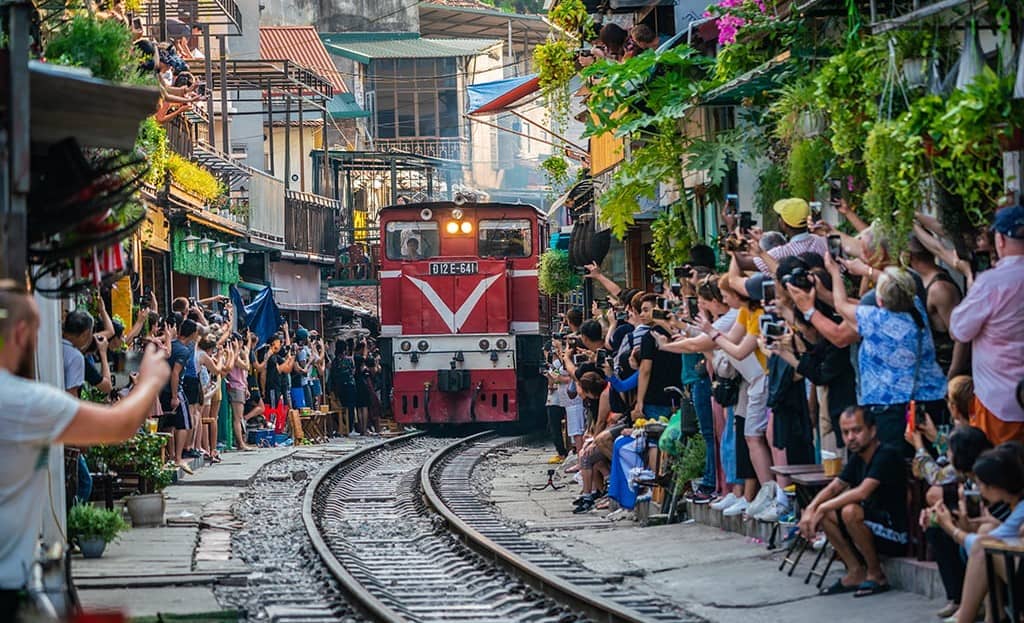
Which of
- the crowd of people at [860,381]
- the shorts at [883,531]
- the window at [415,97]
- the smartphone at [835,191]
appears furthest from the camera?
the window at [415,97]

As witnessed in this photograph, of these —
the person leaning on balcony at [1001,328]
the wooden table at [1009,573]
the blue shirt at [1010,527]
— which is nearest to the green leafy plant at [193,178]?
the person leaning on balcony at [1001,328]

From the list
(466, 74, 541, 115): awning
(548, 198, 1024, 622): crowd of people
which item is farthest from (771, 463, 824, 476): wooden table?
(466, 74, 541, 115): awning

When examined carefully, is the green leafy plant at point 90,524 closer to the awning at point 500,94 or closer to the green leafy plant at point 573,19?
the green leafy plant at point 573,19

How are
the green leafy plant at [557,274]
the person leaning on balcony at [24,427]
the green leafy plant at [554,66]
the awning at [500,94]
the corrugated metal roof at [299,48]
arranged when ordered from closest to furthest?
the person leaning on balcony at [24,427], the green leafy plant at [554,66], the awning at [500,94], the green leafy plant at [557,274], the corrugated metal roof at [299,48]

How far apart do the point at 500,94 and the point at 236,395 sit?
645 centimetres

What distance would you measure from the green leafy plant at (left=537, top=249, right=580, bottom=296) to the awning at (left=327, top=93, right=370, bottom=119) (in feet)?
65.3

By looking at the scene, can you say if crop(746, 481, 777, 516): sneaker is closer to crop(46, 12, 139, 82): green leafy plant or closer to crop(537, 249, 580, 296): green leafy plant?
crop(46, 12, 139, 82): green leafy plant

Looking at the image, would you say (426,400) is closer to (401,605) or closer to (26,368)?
(401,605)

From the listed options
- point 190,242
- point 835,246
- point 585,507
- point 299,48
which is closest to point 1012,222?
point 835,246

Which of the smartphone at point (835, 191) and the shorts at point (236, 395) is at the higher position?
the smartphone at point (835, 191)

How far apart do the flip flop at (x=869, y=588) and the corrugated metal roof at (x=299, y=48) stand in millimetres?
34997

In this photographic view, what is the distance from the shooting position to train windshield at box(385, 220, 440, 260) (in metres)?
27.8

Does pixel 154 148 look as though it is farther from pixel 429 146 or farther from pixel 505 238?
pixel 429 146

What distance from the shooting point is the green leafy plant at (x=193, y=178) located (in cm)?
2531
